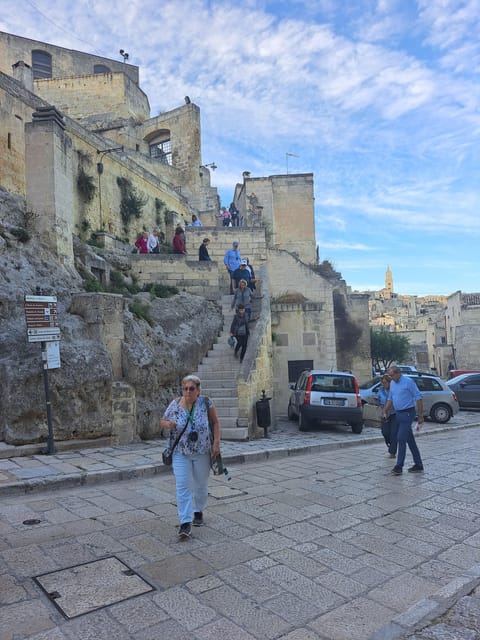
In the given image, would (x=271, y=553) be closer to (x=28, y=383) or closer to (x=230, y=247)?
(x=28, y=383)

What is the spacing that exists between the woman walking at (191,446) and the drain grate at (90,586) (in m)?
0.76

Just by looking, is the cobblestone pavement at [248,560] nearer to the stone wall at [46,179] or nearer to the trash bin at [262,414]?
the trash bin at [262,414]

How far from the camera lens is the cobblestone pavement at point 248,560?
9.66 ft

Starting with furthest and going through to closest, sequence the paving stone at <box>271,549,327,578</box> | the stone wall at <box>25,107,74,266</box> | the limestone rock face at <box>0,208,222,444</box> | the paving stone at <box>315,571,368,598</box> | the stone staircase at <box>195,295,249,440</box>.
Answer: the stone wall at <box>25,107,74,266</box> < the stone staircase at <box>195,295,249,440</box> < the limestone rock face at <box>0,208,222,444</box> < the paving stone at <box>271,549,327,578</box> < the paving stone at <box>315,571,368,598</box>

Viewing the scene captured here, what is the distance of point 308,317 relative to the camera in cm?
1673

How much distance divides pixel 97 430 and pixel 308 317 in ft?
33.6

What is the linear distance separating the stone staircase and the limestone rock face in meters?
0.66

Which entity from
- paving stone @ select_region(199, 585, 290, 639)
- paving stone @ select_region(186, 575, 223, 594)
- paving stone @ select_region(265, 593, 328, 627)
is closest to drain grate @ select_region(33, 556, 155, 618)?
paving stone @ select_region(186, 575, 223, 594)

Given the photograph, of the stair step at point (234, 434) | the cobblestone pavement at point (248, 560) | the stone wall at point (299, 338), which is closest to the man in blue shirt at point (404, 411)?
the cobblestone pavement at point (248, 560)

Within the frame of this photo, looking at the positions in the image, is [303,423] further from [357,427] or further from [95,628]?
[95,628]

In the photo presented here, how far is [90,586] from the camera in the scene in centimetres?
335

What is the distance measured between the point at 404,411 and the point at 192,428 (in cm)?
378

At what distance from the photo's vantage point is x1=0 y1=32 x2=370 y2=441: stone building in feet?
33.2

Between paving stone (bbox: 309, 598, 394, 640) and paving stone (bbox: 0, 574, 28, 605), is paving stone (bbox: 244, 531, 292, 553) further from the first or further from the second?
paving stone (bbox: 0, 574, 28, 605)
